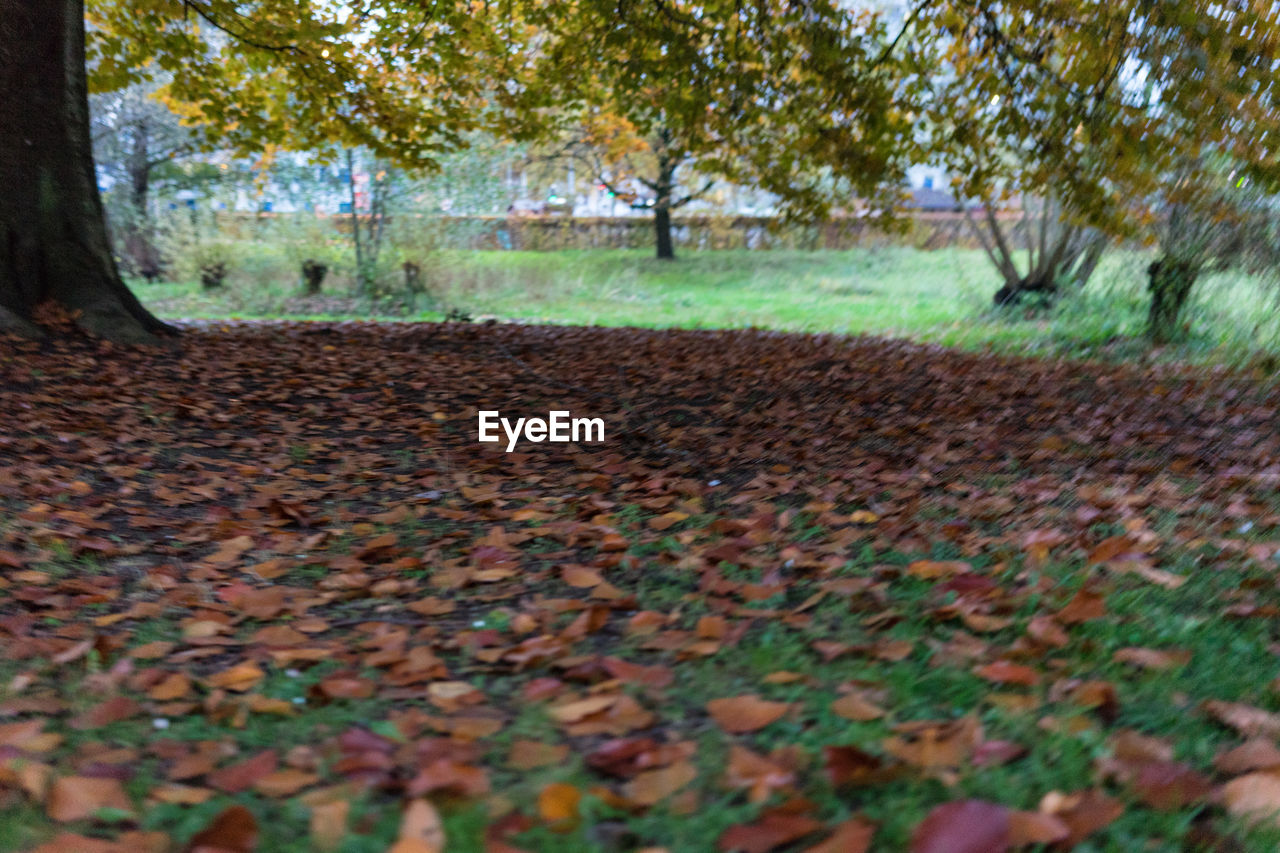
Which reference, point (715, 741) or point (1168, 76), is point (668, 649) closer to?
point (715, 741)

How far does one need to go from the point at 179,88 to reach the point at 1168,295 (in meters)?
10.7

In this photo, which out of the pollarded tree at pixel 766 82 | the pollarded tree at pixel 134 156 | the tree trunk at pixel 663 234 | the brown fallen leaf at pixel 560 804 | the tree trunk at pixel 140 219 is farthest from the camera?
the tree trunk at pixel 663 234

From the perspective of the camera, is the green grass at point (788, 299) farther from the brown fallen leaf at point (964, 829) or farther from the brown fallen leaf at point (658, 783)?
the brown fallen leaf at point (658, 783)

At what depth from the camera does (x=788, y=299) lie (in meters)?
20.7

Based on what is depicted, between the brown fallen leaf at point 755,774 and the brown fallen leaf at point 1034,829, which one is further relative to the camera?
the brown fallen leaf at point 755,774

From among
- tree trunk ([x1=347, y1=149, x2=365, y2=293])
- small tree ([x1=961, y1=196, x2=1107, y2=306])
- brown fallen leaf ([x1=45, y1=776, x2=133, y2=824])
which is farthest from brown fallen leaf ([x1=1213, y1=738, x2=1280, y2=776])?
tree trunk ([x1=347, y1=149, x2=365, y2=293])

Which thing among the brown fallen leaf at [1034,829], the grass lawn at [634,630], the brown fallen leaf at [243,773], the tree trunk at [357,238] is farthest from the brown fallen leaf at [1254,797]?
the tree trunk at [357,238]

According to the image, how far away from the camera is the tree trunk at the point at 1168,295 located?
9.52 metres

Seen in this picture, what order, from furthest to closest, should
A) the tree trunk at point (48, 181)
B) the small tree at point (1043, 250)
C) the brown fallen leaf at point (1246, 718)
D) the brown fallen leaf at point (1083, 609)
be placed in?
the small tree at point (1043, 250), the tree trunk at point (48, 181), the brown fallen leaf at point (1083, 609), the brown fallen leaf at point (1246, 718)

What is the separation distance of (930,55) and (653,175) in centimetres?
1996

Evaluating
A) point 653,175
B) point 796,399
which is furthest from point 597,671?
point 653,175

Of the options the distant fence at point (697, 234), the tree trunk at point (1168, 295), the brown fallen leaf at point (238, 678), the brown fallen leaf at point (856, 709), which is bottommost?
the brown fallen leaf at point (238, 678)

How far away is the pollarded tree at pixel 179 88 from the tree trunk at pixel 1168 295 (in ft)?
23.7

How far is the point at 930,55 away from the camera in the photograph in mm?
7879
